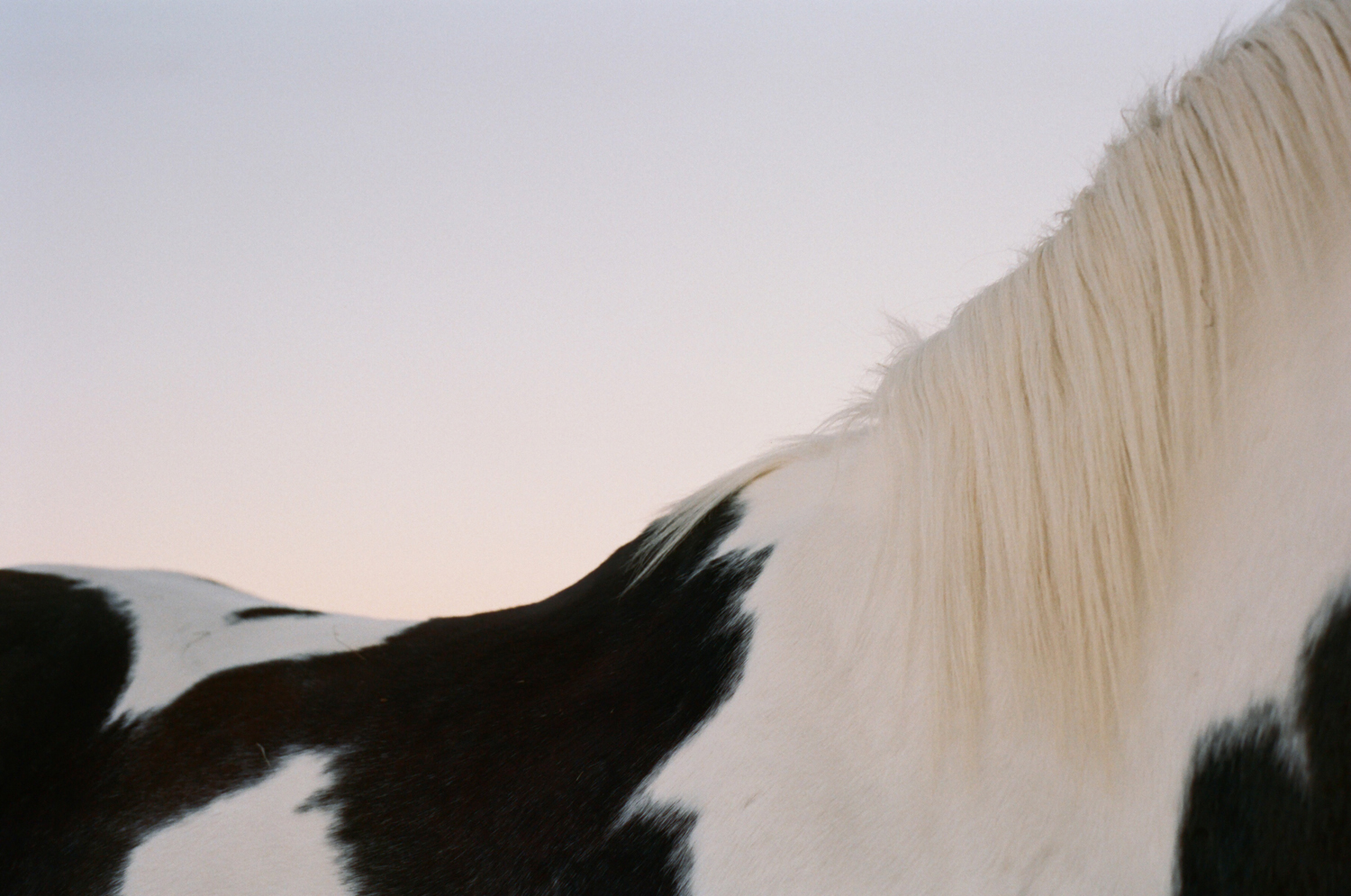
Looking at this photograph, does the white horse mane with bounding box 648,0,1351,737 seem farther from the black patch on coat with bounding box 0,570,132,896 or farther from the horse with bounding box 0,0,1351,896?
the black patch on coat with bounding box 0,570,132,896

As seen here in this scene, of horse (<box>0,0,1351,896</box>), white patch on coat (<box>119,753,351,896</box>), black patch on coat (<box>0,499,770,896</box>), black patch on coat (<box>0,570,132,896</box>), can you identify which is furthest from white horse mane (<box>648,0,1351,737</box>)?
black patch on coat (<box>0,570,132,896</box>)

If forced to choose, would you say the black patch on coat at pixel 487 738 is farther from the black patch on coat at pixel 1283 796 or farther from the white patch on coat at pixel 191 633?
the black patch on coat at pixel 1283 796

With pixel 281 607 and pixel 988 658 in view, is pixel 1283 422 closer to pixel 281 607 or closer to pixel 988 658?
pixel 988 658

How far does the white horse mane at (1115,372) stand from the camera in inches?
29.8

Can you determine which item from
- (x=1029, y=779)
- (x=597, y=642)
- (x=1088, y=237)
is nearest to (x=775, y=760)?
→ (x=1029, y=779)

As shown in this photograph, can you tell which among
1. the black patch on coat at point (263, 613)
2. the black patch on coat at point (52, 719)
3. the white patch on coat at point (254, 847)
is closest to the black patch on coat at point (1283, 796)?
the white patch on coat at point (254, 847)

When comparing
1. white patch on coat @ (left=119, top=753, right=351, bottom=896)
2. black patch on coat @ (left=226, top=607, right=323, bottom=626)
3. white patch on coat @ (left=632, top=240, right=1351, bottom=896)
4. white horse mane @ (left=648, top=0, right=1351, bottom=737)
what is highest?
black patch on coat @ (left=226, top=607, right=323, bottom=626)

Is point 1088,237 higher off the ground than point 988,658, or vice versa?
point 1088,237

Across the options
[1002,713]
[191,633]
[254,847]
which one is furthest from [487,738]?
[191,633]

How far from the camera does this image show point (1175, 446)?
76 cm

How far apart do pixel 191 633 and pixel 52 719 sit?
0.21 m

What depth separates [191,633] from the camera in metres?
1.54

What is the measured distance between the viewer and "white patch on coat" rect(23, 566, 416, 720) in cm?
142

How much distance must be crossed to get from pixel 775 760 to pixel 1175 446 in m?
0.42
